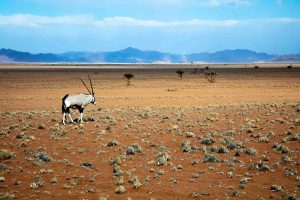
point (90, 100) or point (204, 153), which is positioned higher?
point (90, 100)

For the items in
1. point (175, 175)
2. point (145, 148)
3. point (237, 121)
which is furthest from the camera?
point (237, 121)

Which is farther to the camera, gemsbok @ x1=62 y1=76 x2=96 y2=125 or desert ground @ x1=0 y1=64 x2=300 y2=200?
gemsbok @ x1=62 y1=76 x2=96 y2=125

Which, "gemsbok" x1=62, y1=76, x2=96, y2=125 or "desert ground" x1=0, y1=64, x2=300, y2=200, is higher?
"gemsbok" x1=62, y1=76, x2=96, y2=125

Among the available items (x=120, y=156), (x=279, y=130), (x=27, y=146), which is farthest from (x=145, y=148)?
(x=279, y=130)

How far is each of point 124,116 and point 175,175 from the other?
36.3ft

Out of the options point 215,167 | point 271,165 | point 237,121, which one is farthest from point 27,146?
point 237,121

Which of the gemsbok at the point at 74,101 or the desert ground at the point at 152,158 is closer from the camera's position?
the desert ground at the point at 152,158

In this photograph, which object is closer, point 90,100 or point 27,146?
point 27,146

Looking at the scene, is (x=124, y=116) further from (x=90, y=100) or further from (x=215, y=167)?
(x=215, y=167)

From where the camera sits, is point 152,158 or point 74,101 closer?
point 152,158

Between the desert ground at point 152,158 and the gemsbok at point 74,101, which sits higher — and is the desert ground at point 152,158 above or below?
below

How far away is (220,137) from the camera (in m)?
15.8

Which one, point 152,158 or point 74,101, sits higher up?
point 74,101

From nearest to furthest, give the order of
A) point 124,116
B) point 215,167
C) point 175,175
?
1. point 175,175
2. point 215,167
3. point 124,116
